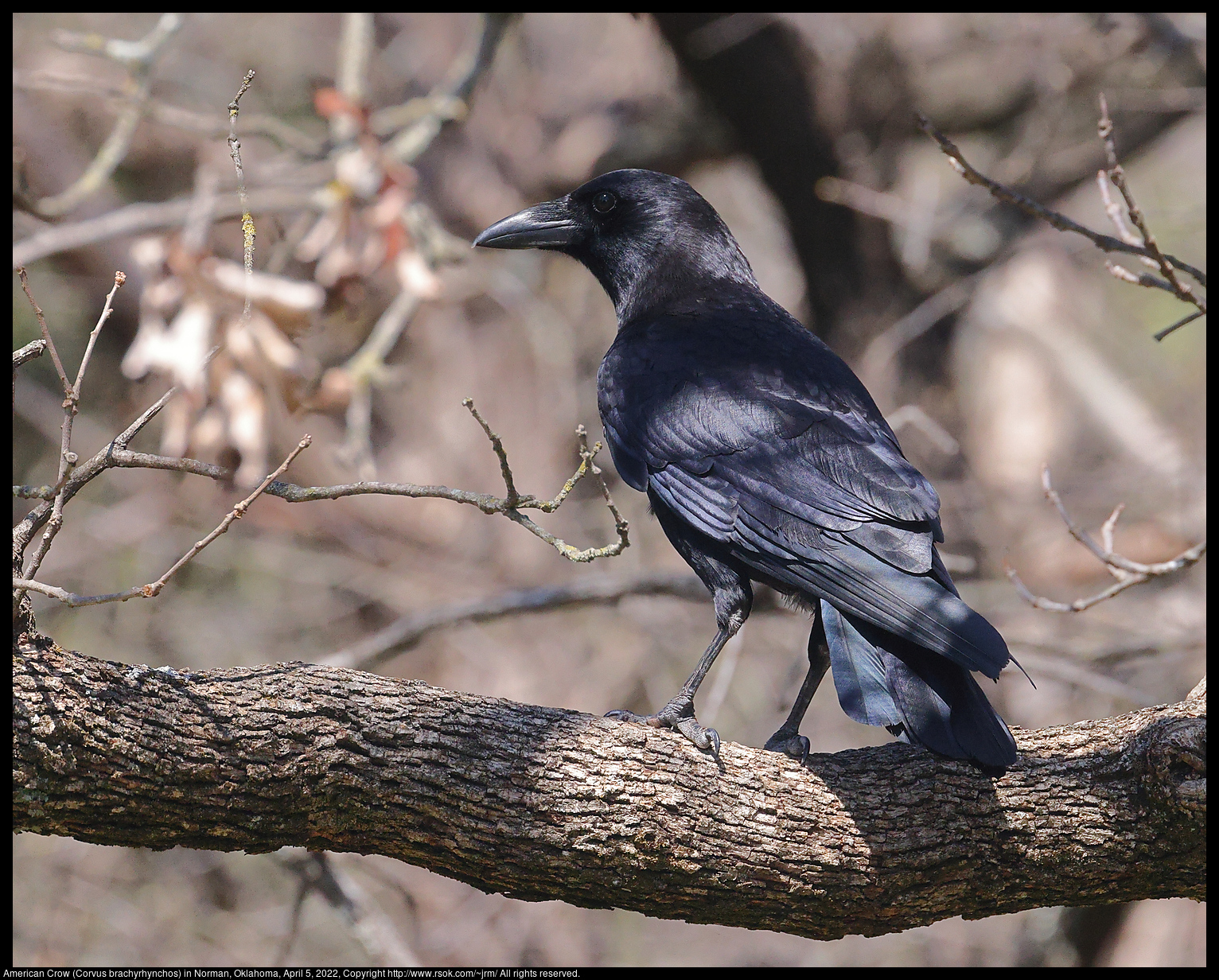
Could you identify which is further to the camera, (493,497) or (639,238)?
(639,238)

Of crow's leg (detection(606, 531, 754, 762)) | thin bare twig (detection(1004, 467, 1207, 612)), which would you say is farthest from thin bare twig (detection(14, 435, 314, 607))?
thin bare twig (detection(1004, 467, 1207, 612))

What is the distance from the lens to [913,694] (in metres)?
2.99

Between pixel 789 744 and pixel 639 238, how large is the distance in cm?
218

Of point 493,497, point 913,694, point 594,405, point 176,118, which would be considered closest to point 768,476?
point 913,694

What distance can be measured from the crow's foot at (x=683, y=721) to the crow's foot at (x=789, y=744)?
0.27m

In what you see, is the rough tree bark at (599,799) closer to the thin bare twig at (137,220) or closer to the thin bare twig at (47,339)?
the thin bare twig at (47,339)

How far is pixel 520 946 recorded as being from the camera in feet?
22.3

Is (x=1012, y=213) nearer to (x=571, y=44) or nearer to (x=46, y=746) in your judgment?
(x=571, y=44)

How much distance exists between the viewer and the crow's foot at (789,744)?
3.41m

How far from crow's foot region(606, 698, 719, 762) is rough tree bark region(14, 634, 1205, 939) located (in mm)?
60

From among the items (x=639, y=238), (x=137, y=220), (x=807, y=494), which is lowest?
(x=807, y=494)

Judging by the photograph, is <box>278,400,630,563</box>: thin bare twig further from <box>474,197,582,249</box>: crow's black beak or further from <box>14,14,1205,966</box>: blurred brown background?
<box>14,14,1205,966</box>: blurred brown background

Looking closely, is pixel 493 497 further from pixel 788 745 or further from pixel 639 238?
pixel 639 238

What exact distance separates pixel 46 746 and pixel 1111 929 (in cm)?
523
